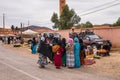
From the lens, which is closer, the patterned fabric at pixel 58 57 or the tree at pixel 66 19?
the patterned fabric at pixel 58 57

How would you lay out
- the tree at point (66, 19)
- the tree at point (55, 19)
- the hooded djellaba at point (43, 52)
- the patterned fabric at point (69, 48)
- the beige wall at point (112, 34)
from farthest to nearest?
the tree at point (55, 19), the tree at point (66, 19), the beige wall at point (112, 34), the patterned fabric at point (69, 48), the hooded djellaba at point (43, 52)

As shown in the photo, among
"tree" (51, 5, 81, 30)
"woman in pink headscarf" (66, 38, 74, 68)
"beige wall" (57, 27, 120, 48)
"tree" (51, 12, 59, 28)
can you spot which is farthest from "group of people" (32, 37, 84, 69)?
"tree" (51, 12, 59, 28)

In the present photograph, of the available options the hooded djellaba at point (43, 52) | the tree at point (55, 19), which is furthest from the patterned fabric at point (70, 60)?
the tree at point (55, 19)

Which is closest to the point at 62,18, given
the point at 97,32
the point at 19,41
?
the point at 19,41

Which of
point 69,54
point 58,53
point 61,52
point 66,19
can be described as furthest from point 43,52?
point 66,19

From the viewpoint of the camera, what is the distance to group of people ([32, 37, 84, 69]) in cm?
1748

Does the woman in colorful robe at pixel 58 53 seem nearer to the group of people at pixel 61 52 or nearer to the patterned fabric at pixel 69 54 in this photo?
the group of people at pixel 61 52

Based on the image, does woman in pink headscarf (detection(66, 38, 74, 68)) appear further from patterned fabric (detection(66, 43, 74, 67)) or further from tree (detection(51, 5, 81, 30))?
tree (detection(51, 5, 81, 30))

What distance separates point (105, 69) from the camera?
17.2 m

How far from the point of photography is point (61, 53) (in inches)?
706

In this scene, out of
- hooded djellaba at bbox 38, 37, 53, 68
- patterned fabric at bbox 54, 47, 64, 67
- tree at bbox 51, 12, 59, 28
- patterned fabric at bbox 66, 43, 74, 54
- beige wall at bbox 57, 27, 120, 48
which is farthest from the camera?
tree at bbox 51, 12, 59, 28

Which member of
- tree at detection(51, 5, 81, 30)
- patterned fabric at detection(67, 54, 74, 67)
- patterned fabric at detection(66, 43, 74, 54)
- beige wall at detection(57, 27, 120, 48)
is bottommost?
patterned fabric at detection(67, 54, 74, 67)

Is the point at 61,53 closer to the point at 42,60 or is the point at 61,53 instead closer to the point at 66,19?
the point at 42,60

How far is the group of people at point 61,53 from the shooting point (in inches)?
688
